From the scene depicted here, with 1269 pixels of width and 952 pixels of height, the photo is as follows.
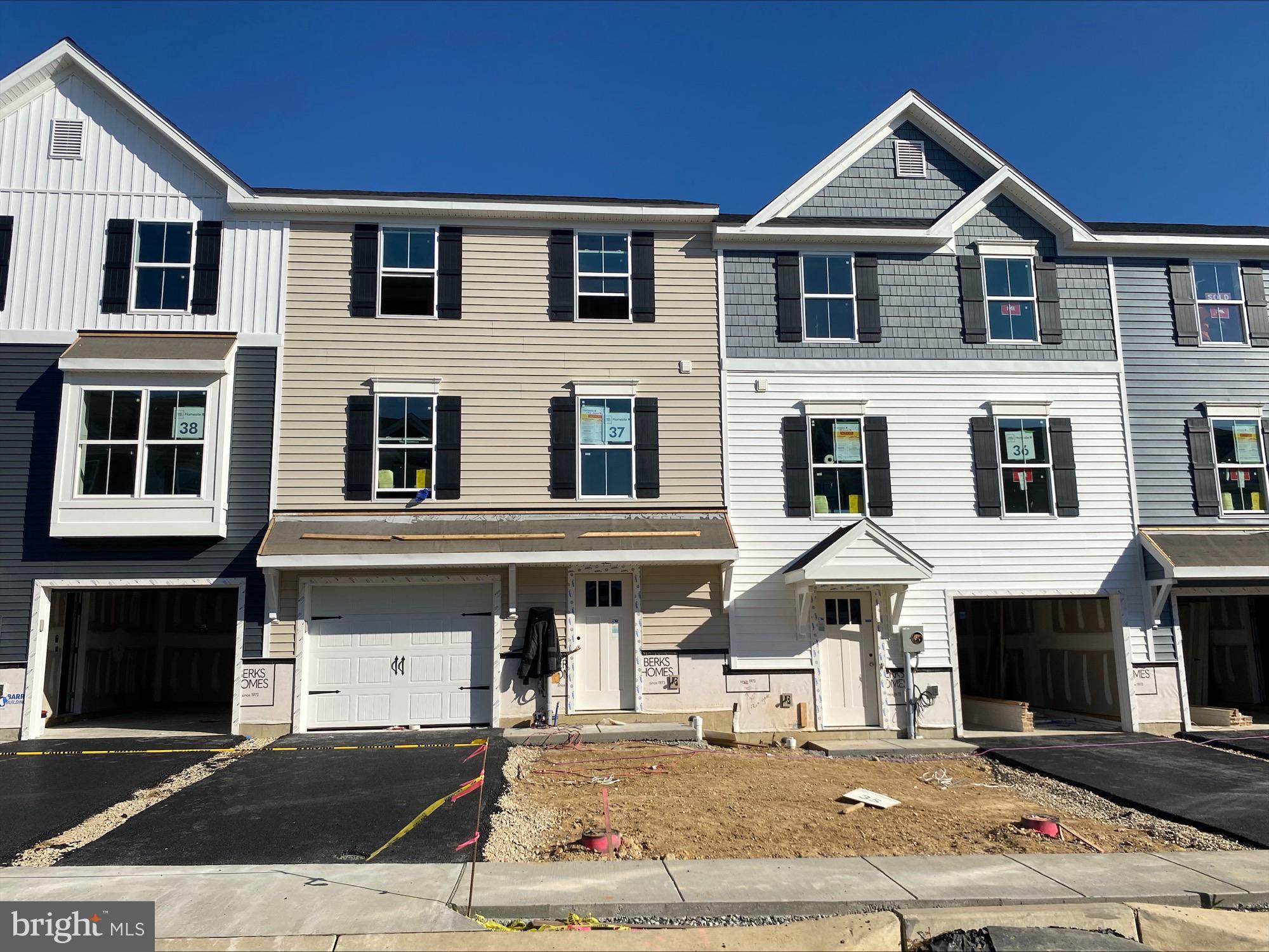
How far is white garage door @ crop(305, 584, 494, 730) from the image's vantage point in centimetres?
1402

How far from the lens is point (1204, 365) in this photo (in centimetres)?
1617

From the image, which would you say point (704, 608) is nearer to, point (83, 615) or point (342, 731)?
point (342, 731)

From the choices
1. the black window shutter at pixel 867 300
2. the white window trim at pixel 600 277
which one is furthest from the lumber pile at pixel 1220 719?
the white window trim at pixel 600 277

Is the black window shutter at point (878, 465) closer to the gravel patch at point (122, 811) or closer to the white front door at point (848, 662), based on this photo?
the white front door at point (848, 662)

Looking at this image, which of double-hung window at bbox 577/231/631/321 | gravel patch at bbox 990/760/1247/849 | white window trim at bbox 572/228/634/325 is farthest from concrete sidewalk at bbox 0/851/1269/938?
double-hung window at bbox 577/231/631/321

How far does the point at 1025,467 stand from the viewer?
51.1 feet

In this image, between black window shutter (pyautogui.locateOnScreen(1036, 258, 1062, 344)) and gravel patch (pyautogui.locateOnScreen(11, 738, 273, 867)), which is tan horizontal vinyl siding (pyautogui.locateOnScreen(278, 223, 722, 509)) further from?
black window shutter (pyautogui.locateOnScreen(1036, 258, 1062, 344))

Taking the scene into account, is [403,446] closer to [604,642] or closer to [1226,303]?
[604,642]

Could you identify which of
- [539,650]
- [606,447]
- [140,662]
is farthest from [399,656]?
[140,662]

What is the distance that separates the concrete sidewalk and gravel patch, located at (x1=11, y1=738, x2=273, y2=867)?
18.6 inches

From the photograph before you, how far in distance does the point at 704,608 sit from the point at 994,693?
373 inches

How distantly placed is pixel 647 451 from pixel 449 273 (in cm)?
431

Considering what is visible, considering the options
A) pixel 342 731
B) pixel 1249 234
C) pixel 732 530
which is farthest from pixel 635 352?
pixel 1249 234

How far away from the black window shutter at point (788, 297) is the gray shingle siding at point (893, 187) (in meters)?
1.01
